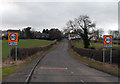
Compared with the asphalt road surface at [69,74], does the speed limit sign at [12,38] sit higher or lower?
higher

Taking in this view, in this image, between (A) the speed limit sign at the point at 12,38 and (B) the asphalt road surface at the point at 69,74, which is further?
(A) the speed limit sign at the point at 12,38

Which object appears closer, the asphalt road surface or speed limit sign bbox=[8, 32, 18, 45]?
the asphalt road surface

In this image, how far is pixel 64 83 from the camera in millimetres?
9672

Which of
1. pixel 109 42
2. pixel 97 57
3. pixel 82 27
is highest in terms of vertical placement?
pixel 82 27

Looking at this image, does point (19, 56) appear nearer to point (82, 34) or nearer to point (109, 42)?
point (109, 42)

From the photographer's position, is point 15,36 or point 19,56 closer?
point 15,36

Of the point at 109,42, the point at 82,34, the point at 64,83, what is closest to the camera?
the point at 64,83

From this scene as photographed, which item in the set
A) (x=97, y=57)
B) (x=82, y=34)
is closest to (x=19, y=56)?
(x=97, y=57)

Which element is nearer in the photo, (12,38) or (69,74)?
(69,74)

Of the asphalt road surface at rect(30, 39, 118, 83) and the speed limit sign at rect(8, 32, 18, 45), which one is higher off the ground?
the speed limit sign at rect(8, 32, 18, 45)

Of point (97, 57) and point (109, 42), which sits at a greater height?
point (109, 42)

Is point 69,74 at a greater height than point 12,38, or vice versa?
point 12,38

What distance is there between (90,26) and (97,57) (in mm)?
38356

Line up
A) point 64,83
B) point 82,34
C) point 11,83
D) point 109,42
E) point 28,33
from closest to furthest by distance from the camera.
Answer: point 11,83, point 64,83, point 109,42, point 82,34, point 28,33
